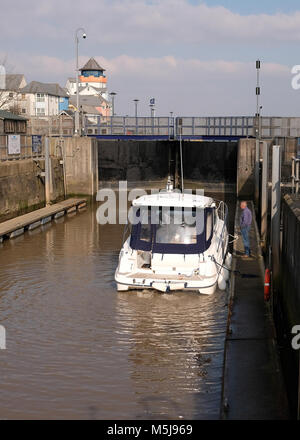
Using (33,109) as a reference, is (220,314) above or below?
below

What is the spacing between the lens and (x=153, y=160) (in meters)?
39.4

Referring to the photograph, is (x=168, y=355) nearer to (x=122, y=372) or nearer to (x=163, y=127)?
(x=122, y=372)

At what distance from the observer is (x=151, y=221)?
16547mm


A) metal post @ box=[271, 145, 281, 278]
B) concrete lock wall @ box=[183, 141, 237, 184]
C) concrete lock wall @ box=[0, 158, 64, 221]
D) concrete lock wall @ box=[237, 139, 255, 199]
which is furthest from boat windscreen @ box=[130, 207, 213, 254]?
concrete lock wall @ box=[183, 141, 237, 184]

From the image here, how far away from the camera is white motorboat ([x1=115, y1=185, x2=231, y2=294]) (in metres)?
15.2

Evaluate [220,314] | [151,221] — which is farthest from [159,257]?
[220,314]

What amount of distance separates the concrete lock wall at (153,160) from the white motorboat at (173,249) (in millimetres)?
21058

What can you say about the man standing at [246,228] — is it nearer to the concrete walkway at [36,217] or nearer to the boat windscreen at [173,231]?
the boat windscreen at [173,231]

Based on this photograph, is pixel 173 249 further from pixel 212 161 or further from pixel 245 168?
pixel 212 161

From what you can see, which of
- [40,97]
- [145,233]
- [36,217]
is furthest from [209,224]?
[40,97]

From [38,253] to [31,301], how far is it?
6072 mm

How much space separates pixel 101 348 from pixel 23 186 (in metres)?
17.6

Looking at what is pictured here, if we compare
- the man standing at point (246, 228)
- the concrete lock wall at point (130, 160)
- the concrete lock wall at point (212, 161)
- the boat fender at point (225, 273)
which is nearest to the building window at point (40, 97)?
the concrete lock wall at point (130, 160)
